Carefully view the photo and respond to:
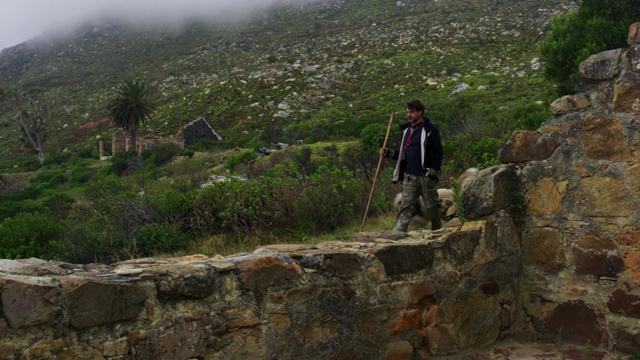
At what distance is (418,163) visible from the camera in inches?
199

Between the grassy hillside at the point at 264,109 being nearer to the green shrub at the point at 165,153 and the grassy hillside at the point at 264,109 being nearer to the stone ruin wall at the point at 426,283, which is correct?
the green shrub at the point at 165,153

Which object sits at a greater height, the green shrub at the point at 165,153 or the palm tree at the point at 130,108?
the palm tree at the point at 130,108

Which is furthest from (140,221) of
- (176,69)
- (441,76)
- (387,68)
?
(176,69)

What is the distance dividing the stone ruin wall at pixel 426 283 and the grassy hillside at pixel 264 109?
9.81ft

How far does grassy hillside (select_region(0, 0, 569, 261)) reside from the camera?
693 centimetres

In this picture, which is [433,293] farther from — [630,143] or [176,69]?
[176,69]

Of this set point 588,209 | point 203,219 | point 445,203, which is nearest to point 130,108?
point 203,219

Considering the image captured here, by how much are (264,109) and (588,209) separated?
983 inches

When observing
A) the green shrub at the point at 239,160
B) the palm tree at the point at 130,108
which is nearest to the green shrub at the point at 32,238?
the green shrub at the point at 239,160

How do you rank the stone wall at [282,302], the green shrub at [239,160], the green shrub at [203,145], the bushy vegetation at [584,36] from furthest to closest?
the green shrub at [203,145] < the green shrub at [239,160] < the bushy vegetation at [584,36] < the stone wall at [282,302]

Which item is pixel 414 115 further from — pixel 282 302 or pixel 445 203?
pixel 282 302

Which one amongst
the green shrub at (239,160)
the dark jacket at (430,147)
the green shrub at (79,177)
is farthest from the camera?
the green shrub at (79,177)

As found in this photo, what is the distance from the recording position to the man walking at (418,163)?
493 centimetres

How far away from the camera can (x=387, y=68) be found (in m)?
29.3
